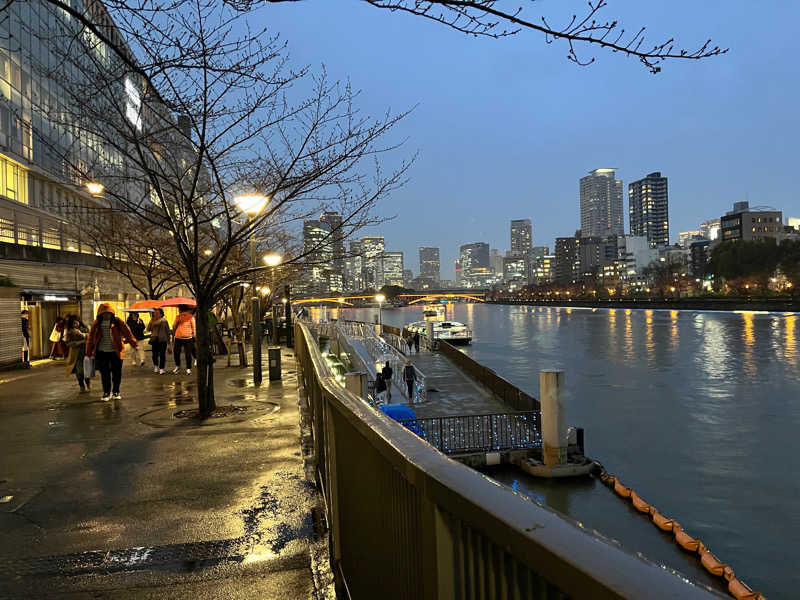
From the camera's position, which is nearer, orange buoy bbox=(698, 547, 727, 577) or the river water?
orange buoy bbox=(698, 547, 727, 577)

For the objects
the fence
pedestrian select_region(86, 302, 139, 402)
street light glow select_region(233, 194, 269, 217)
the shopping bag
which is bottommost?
the fence

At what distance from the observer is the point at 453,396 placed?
109 feet

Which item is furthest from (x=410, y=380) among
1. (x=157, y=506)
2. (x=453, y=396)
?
(x=157, y=506)

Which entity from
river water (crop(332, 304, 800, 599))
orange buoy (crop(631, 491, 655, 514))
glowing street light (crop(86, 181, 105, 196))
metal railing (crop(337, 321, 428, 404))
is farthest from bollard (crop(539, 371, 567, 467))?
glowing street light (crop(86, 181, 105, 196))

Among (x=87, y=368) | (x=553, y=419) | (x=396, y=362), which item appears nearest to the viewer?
(x=87, y=368)

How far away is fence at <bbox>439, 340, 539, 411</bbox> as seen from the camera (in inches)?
1028

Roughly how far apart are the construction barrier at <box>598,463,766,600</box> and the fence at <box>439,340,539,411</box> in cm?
576

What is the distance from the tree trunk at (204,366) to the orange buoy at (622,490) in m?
13.9

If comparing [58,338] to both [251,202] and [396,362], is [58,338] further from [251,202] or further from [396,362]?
[396,362]

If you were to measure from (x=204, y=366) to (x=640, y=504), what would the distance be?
14.2 meters

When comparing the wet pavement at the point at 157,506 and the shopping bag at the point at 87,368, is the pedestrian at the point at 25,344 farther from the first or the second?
the wet pavement at the point at 157,506

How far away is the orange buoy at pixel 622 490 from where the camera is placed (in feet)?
62.7

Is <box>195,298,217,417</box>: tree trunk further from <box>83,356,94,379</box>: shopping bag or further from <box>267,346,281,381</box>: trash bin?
<box>267,346,281,381</box>: trash bin

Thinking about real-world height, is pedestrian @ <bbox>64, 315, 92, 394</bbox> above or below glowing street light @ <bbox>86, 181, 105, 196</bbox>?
below
